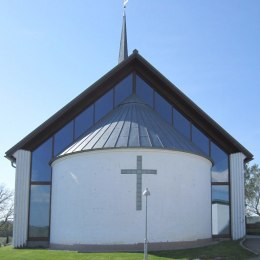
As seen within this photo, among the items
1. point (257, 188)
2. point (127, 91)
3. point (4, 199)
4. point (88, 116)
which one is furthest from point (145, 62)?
point (4, 199)

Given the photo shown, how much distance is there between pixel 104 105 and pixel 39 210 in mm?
6942

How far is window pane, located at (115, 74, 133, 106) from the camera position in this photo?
2555 cm

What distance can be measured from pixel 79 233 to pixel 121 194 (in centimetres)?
267

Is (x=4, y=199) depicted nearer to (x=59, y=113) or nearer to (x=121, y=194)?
(x=59, y=113)

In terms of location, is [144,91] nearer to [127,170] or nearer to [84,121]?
[84,121]

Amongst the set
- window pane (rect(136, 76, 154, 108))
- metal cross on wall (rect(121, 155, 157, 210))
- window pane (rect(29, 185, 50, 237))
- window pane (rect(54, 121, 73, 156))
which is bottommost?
window pane (rect(29, 185, 50, 237))

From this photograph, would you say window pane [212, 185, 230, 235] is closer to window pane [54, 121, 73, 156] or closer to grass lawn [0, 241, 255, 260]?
grass lawn [0, 241, 255, 260]

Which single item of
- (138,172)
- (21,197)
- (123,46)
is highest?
(123,46)

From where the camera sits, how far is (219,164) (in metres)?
25.5

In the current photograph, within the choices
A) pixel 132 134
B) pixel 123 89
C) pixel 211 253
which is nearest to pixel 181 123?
pixel 123 89

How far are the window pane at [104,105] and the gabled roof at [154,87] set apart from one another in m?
0.26

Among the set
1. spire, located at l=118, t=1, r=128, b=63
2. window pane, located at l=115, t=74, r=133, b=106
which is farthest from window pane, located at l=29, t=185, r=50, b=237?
spire, located at l=118, t=1, r=128, b=63

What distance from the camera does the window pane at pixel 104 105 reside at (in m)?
25.2

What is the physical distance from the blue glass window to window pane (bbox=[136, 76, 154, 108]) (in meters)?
4.51
